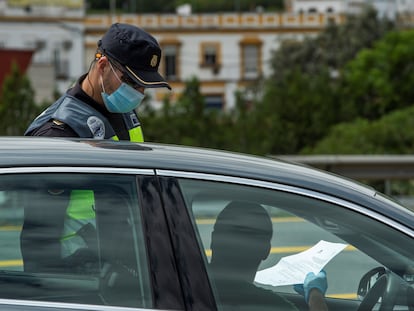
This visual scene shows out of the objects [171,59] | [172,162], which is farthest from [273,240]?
[171,59]

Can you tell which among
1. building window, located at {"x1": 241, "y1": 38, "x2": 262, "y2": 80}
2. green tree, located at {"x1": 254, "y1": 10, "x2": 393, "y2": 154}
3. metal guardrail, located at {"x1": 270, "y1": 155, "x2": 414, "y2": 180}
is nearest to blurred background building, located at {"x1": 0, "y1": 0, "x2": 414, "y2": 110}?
building window, located at {"x1": 241, "y1": 38, "x2": 262, "y2": 80}

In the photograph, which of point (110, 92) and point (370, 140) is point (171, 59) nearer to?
point (370, 140)

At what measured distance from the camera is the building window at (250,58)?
245ft

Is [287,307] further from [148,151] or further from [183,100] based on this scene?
[183,100]

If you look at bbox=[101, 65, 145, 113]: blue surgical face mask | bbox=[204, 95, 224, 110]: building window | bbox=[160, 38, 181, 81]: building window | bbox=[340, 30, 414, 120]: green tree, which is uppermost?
bbox=[101, 65, 145, 113]: blue surgical face mask

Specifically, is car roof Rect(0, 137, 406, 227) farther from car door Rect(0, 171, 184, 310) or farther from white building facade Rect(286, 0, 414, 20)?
white building facade Rect(286, 0, 414, 20)

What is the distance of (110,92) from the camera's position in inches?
158

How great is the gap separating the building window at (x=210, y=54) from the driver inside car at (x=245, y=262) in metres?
70.8

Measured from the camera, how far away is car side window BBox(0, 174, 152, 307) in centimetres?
292

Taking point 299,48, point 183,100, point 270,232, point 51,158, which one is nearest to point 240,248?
point 270,232

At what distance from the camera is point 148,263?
2881 millimetres

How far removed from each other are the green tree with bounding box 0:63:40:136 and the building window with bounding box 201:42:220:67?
56.3 metres

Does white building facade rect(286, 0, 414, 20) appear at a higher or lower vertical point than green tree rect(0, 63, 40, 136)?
higher

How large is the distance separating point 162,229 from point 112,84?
1.27m
